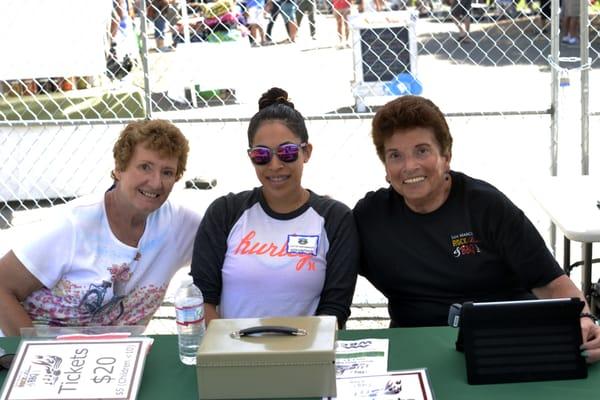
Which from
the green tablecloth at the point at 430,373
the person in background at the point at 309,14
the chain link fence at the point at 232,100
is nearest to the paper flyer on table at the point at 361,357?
the green tablecloth at the point at 430,373

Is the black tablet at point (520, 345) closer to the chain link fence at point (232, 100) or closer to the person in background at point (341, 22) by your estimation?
the chain link fence at point (232, 100)

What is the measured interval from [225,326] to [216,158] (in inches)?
192

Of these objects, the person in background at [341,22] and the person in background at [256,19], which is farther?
the person in background at [341,22]

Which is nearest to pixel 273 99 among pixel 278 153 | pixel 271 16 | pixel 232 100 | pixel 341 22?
pixel 278 153

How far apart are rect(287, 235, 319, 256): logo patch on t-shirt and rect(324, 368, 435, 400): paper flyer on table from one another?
0.62 m

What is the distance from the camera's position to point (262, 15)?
10.1m

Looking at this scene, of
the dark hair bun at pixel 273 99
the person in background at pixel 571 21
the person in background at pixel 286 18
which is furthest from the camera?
the person in background at pixel 571 21

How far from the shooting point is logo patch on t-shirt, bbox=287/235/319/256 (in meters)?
2.57

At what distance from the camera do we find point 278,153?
2545mm

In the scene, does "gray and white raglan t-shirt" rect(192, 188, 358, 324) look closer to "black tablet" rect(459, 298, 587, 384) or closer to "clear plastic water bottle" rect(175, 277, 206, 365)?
"clear plastic water bottle" rect(175, 277, 206, 365)

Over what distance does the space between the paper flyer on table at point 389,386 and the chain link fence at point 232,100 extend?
6.67 feet

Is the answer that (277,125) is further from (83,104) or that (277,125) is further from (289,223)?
(83,104)

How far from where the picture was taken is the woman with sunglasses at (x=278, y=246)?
2.56 m

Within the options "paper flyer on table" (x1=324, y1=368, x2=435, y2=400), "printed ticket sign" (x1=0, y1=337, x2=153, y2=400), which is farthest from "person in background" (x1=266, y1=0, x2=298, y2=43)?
"paper flyer on table" (x1=324, y1=368, x2=435, y2=400)
